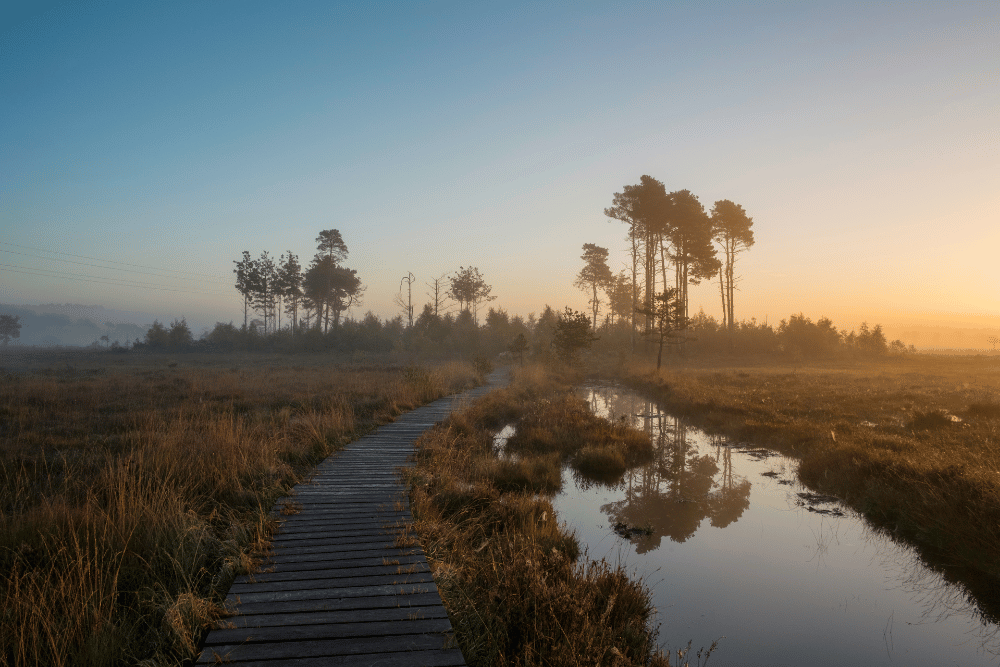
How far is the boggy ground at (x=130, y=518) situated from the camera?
3.57 meters

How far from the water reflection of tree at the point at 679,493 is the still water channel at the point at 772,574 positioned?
1.4 inches

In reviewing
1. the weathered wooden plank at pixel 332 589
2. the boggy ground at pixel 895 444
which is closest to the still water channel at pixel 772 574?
the boggy ground at pixel 895 444

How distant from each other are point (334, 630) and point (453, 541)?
217cm

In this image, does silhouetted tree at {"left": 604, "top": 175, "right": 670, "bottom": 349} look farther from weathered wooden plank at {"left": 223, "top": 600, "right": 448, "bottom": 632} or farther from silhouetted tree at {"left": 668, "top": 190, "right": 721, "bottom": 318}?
weathered wooden plank at {"left": 223, "top": 600, "right": 448, "bottom": 632}

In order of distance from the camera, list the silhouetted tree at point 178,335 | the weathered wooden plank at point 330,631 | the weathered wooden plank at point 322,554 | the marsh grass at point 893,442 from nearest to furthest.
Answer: the weathered wooden plank at point 330,631 → the weathered wooden plank at point 322,554 → the marsh grass at point 893,442 → the silhouetted tree at point 178,335

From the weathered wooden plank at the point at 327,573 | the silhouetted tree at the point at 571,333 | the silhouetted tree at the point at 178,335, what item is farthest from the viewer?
the silhouetted tree at the point at 178,335

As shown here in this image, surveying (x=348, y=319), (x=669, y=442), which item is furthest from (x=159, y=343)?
(x=669, y=442)

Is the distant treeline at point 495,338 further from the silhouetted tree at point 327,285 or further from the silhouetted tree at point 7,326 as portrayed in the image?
the silhouetted tree at point 7,326

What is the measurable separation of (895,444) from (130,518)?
1381cm

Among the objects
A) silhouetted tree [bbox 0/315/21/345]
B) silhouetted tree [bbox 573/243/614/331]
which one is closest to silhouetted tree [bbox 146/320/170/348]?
silhouetted tree [bbox 573/243/614/331]

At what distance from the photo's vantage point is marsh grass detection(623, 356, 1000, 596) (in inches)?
264

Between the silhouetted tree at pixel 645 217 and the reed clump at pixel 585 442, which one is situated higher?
the silhouetted tree at pixel 645 217

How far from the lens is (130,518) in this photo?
5.11 meters

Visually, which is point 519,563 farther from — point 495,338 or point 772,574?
point 495,338
